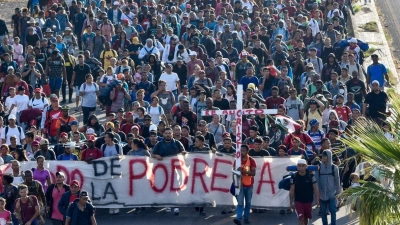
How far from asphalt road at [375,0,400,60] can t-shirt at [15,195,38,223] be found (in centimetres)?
2061

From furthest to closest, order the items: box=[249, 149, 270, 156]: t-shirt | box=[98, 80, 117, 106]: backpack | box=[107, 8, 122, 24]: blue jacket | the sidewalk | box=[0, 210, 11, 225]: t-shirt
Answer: the sidewalk → box=[107, 8, 122, 24]: blue jacket → box=[98, 80, 117, 106]: backpack → box=[249, 149, 270, 156]: t-shirt → box=[0, 210, 11, 225]: t-shirt

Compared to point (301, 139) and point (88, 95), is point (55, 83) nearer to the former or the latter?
point (88, 95)

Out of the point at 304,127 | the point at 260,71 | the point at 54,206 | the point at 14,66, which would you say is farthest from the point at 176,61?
the point at 54,206

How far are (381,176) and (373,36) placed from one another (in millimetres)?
24129

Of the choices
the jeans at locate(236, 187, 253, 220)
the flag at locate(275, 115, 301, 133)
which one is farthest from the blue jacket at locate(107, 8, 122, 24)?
the jeans at locate(236, 187, 253, 220)

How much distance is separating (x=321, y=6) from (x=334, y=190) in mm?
17218

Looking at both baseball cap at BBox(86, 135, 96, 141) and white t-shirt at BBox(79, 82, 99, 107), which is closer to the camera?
baseball cap at BBox(86, 135, 96, 141)

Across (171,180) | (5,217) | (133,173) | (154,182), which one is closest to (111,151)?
(133,173)

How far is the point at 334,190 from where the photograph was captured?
1864 cm

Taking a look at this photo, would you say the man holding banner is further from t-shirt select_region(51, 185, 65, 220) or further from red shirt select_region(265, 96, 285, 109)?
Result: red shirt select_region(265, 96, 285, 109)

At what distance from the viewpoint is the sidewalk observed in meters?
33.2

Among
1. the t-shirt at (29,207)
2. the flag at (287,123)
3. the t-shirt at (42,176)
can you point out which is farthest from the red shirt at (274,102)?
the t-shirt at (29,207)

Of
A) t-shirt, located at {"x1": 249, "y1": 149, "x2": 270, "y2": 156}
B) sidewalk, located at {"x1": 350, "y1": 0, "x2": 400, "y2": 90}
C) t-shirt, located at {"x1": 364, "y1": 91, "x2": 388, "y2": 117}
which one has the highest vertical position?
sidewalk, located at {"x1": 350, "y1": 0, "x2": 400, "y2": 90}

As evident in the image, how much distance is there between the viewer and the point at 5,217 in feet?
55.8
